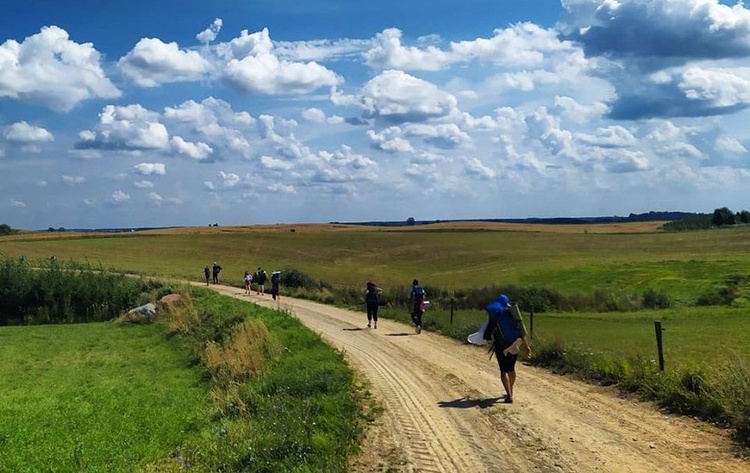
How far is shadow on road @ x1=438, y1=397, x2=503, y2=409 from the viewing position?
12.0m

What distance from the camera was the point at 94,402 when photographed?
58.1 feet

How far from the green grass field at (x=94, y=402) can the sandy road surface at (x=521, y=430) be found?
4532 mm

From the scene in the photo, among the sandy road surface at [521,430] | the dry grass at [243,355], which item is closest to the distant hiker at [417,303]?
the dry grass at [243,355]

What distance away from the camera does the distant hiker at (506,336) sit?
12211 mm

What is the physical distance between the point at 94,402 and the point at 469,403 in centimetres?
1080

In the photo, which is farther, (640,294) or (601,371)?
Result: (640,294)

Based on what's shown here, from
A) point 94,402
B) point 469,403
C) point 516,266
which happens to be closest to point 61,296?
point 94,402

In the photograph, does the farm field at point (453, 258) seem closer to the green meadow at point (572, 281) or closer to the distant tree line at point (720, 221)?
the green meadow at point (572, 281)

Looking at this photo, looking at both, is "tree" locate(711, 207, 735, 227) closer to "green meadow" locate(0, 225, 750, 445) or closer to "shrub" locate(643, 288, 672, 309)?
"green meadow" locate(0, 225, 750, 445)

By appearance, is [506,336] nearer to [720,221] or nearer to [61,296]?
[61,296]

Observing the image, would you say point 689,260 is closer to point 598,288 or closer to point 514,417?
point 598,288

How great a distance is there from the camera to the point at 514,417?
1112cm

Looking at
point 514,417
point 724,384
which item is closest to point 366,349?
point 514,417

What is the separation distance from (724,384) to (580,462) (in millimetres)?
3769
